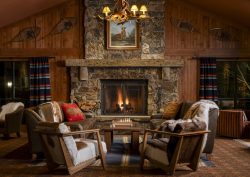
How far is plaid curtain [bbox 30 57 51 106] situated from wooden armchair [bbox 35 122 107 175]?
448 centimetres

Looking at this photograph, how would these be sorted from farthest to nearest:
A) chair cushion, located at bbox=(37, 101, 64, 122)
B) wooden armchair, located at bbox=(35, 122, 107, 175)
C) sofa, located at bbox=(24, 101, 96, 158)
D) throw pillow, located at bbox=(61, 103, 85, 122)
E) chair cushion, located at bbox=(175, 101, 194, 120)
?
1. throw pillow, located at bbox=(61, 103, 85, 122)
2. chair cushion, located at bbox=(175, 101, 194, 120)
3. chair cushion, located at bbox=(37, 101, 64, 122)
4. sofa, located at bbox=(24, 101, 96, 158)
5. wooden armchair, located at bbox=(35, 122, 107, 175)

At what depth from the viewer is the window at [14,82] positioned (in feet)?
32.3

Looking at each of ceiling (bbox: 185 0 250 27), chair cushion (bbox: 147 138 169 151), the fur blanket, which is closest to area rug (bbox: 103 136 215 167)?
chair cushion (bbox: 147 138 169 151)

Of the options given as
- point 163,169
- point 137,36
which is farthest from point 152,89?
point 163,169

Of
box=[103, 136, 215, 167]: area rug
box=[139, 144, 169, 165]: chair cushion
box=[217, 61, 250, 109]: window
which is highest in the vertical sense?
box=[217, 61, 250, 109]: window

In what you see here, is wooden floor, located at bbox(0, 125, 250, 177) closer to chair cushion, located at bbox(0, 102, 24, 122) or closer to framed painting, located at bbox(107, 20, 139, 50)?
chair cushion, located at bbox(0, 102, 24, 122)

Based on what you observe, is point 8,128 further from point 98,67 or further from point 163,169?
point 163,169

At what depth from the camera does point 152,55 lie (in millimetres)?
9281

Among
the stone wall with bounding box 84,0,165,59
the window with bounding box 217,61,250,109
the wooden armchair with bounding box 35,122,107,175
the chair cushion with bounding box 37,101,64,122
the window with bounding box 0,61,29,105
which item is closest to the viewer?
the wooden armchair with bounding box 35,122,107,175

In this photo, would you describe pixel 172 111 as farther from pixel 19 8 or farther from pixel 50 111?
pixel 19 8

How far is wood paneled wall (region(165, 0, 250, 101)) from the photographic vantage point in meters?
9.41

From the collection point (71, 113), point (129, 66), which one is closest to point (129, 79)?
point (129, 66)

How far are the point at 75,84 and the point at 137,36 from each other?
213cm

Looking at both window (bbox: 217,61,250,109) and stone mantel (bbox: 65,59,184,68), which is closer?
stone mantel (bbox: 65,59,184,68)
